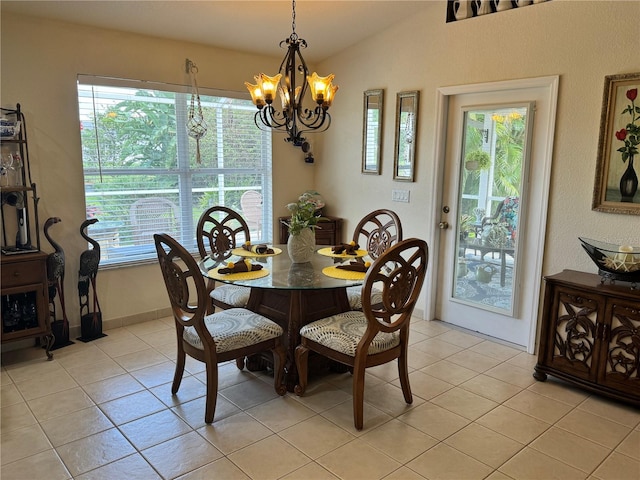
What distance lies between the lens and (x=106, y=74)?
3725 millimetres

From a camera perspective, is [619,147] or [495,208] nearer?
[619,147]

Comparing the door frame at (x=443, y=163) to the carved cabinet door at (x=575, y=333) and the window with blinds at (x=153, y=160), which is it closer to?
the carved cabinet door at (x=575, y=333)

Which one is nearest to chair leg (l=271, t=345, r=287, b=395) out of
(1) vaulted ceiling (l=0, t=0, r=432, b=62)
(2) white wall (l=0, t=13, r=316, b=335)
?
(2) white wall (l=0, t=13, r=316, b=335)

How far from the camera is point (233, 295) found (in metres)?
3.32

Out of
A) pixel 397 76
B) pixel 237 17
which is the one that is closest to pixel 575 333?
pixel 397 76

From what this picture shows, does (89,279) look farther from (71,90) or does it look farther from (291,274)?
(291,274)

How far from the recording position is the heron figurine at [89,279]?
144 inches

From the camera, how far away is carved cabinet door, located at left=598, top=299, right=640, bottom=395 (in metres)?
2.72

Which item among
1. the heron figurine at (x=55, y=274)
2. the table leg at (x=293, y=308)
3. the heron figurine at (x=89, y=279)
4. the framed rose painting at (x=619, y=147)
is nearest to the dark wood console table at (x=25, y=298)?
the heron figurine at (x=55, y=274)

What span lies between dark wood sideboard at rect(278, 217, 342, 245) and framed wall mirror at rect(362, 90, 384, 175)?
A: 0.65 metres

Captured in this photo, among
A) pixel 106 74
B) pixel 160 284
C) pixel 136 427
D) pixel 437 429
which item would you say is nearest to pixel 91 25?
pixel 106 74

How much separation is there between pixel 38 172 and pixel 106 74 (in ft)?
3.04

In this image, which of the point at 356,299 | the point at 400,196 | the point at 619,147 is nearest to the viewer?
the point at 619,147

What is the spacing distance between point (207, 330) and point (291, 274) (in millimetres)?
622
